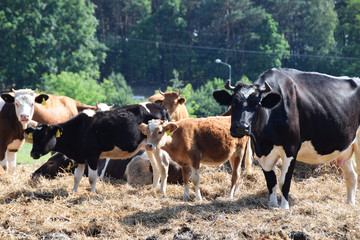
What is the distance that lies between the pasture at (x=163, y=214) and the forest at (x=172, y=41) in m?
41.5

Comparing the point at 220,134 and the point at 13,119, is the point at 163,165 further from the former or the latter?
the point at 13,119

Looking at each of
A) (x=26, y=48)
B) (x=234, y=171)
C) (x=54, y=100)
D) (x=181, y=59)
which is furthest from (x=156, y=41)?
(x=234, y=171)

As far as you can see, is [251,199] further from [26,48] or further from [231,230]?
[26,48]

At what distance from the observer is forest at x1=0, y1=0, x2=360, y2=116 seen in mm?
49781

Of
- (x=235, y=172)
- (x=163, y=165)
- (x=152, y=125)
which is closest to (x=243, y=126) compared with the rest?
(x=152, y=125)

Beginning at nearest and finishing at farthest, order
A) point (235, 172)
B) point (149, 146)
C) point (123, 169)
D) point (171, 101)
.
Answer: point (149, 146), point (235, 172), point (123, 169), point (171, 101)

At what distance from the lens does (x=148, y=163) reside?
1037 centimetres

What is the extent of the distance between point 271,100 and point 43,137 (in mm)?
4399

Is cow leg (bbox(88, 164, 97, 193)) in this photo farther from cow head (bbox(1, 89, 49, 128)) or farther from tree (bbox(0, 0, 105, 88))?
tree (bbox(0, 0, 105, 88))

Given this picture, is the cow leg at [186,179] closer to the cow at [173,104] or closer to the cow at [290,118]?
the cow at [290,118]

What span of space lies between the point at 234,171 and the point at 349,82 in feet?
8.57

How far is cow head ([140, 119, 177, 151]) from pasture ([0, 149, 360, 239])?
3.17 feet

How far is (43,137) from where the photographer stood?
8.63 m

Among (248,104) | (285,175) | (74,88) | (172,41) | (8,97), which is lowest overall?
(74,88)
